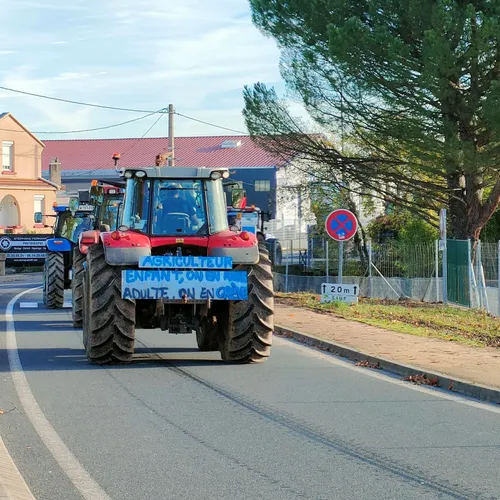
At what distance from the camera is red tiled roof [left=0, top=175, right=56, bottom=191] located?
5991cm

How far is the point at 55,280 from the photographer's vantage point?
906 inches

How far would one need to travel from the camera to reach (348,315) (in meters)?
20.6

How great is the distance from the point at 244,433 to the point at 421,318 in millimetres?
12056

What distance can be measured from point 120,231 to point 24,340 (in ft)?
12.0

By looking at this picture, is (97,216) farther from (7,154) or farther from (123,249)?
(7,154)

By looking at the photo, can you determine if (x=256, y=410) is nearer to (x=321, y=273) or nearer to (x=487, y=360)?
(x=487, y=360)

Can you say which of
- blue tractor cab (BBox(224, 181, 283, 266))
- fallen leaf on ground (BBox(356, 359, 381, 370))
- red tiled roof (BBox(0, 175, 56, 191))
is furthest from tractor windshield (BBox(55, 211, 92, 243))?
red tiled roof (BBox(0, 175, 56, 191))

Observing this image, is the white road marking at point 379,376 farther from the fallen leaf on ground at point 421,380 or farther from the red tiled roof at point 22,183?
the red tiled roof at point 22,183

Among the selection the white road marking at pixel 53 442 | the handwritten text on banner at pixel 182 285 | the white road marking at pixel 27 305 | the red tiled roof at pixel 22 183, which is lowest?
the white road marking at pixel 53 442

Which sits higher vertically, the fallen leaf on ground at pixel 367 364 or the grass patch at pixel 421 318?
the grass patch at pixel 421 318

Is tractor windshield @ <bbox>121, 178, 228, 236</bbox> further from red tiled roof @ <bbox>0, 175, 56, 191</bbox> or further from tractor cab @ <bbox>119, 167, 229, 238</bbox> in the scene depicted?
red tiled roof @ <bbox>0, 175, 56, 191</bbox>

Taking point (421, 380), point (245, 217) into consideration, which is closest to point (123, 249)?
point (421, 380)

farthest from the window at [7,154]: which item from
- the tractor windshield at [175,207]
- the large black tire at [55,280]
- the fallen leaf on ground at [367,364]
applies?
the fallen leaf on ground at [367,364]

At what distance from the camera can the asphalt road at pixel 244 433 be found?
6906mm
